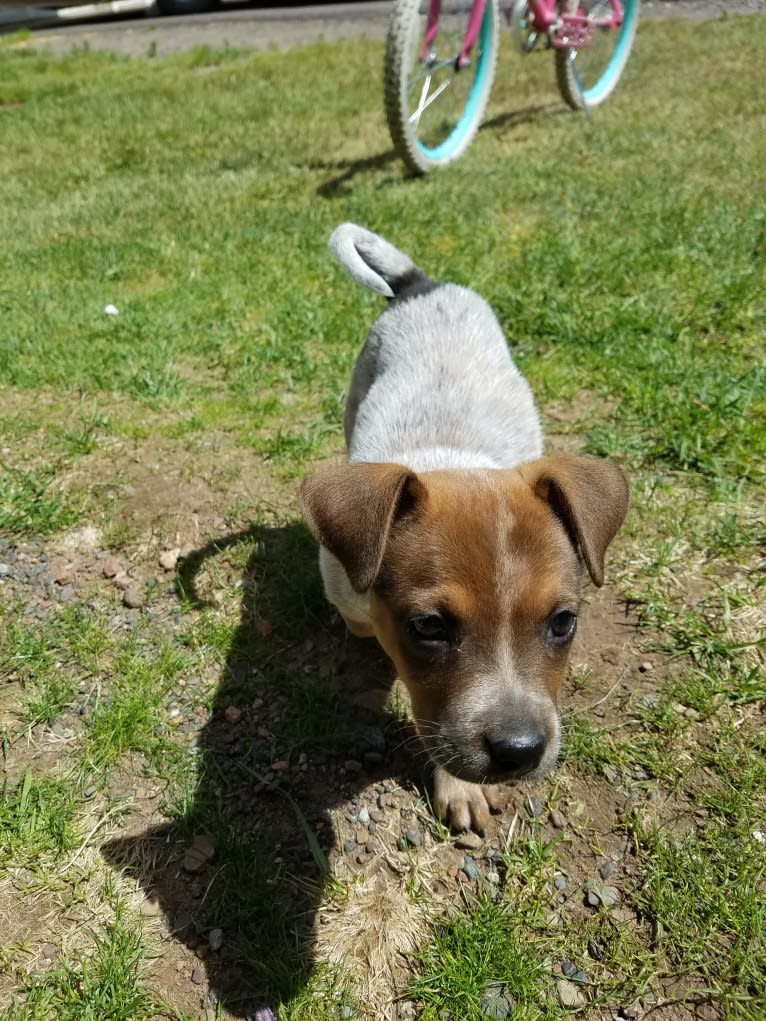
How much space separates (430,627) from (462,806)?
2.87 feet

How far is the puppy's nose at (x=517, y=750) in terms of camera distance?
7.05 ft

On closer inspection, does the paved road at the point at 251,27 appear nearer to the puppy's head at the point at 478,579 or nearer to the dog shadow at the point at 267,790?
the dog shadow at the point at 267,790

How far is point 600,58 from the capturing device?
412 inches

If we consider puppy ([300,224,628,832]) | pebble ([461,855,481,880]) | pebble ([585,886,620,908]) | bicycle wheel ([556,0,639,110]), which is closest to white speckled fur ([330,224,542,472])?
puppy ([300,224,628,832])

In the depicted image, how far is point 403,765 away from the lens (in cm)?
308

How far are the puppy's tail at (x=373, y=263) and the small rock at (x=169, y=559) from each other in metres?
1.69

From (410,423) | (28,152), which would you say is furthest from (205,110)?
(410,423)

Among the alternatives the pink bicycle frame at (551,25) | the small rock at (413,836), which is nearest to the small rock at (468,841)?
the small rock at (413,836)

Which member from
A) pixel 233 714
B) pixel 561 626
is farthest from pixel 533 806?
pixel 233 714

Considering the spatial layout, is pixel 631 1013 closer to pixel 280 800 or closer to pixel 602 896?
pixel 602 896

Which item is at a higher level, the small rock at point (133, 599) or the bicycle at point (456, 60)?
the bicycle at point (456, 60)

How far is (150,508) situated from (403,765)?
1998mm

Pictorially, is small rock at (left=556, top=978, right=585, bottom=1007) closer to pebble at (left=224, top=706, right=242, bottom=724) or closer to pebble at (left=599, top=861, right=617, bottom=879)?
pebble at (left=599, top=861, right=617, bottom=879)

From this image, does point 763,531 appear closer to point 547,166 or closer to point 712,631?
point 712,631
